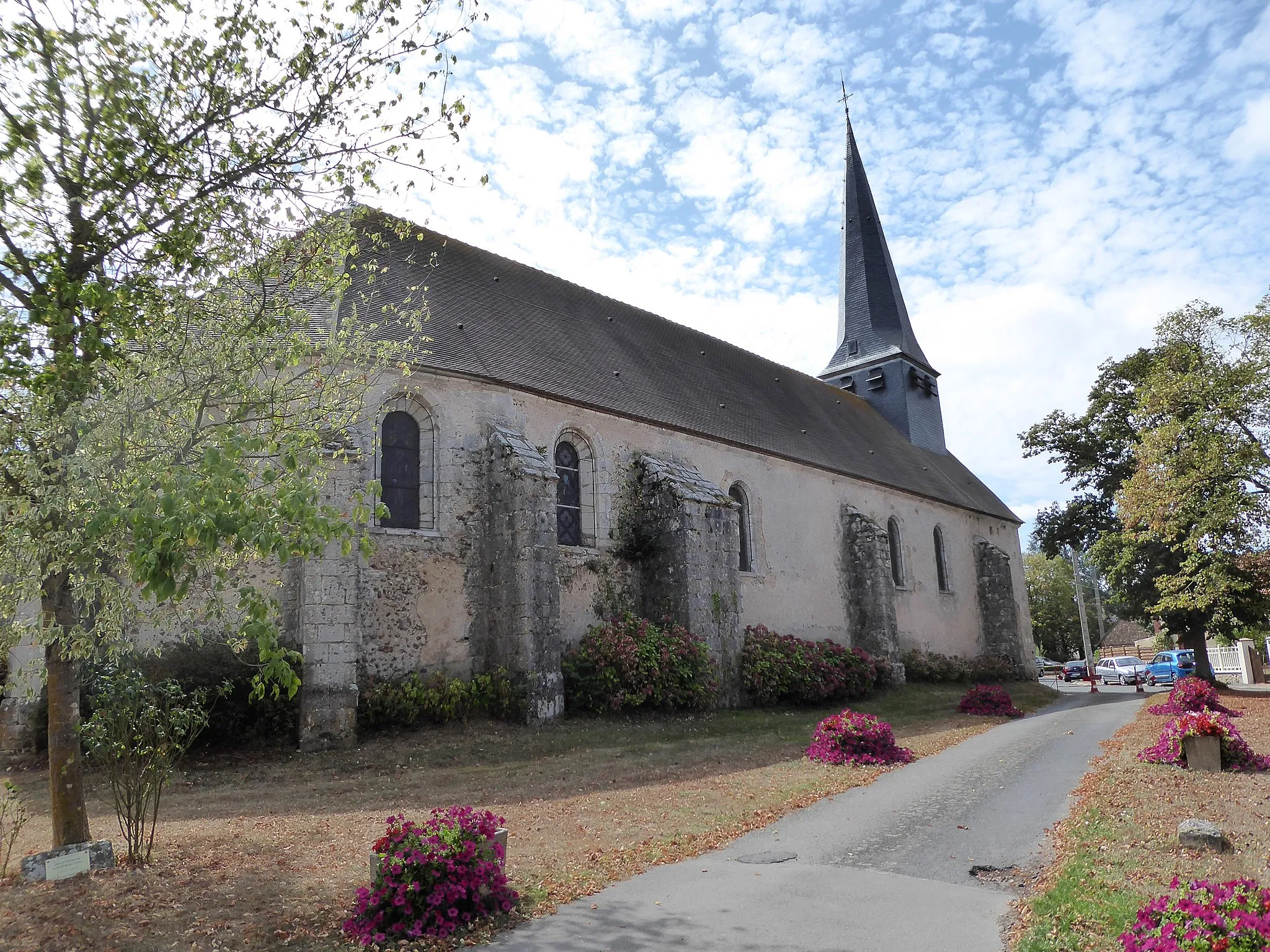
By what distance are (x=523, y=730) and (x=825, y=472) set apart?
1229 centimetres

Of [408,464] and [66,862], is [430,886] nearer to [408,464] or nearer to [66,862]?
[66,862]

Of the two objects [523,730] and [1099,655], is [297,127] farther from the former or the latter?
[1099,655]

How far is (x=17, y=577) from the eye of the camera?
5617 millimetres

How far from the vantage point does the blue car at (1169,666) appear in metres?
36.4

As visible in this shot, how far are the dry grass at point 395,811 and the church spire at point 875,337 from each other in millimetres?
17807

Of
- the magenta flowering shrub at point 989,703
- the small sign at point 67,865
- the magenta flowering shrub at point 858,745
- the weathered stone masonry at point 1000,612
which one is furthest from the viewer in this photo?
the weathered stone masonry at point 1000,612

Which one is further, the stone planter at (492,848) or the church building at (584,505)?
the church building at (584,505)

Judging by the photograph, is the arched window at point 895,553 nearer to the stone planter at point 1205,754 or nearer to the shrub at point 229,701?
the stone planter at point 1205,754

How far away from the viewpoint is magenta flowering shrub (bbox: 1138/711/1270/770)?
988cm

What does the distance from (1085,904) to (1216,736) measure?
636cm

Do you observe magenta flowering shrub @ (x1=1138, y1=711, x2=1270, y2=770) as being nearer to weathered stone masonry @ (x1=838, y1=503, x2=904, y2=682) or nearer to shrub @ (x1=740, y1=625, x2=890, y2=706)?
shrub @ (x1=740, y1=625, x2=890, y2=706)

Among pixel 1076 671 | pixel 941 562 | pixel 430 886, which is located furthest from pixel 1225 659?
pixel 430 886

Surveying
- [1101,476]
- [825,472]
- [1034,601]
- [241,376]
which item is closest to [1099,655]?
[1034,601]

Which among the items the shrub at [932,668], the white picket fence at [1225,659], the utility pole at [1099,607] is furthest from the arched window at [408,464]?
the utility pole at [1099,607]
